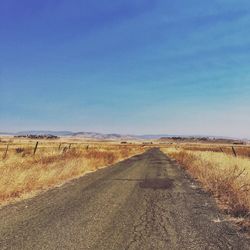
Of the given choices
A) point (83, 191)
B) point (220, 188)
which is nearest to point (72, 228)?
point (83, 191)

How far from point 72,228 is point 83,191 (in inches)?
246

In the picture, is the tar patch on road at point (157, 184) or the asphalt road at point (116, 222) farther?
the tar patch on road at point (157, 184)

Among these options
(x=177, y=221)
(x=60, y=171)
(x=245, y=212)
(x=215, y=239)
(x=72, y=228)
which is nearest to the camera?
(x=215, y=239)

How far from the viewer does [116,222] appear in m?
8.83

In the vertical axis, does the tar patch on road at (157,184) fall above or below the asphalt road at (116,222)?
above

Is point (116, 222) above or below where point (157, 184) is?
below

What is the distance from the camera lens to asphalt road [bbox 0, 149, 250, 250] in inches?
277

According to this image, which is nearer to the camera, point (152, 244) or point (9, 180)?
point (152, 244)

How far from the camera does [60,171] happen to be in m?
19.8

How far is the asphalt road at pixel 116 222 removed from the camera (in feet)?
23.0

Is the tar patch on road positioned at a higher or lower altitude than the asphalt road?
Result: higher

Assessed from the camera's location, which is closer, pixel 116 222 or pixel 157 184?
pixel 116 222

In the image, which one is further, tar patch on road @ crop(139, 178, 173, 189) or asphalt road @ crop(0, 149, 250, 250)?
tar patch on road @ crop(139, 178, 173, 189)

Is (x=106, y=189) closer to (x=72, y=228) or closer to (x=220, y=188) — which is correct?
(x=220, y=188)
